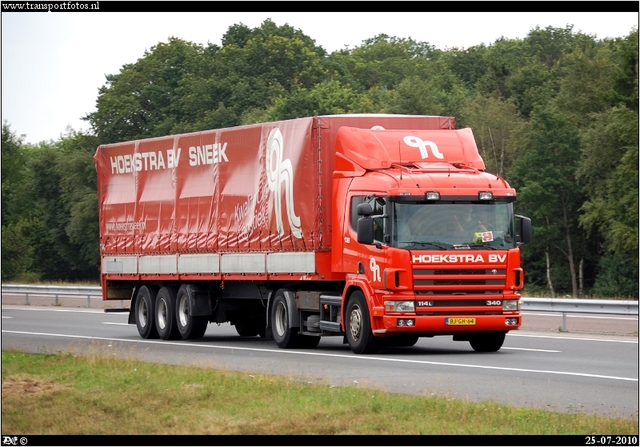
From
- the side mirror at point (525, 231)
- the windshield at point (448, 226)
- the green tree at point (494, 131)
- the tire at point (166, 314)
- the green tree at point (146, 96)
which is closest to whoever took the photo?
the windshield at point (448, 226)

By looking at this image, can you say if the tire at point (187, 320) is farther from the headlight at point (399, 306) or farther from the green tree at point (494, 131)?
the green tree at point (494, 131)

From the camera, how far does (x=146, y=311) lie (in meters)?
27.7

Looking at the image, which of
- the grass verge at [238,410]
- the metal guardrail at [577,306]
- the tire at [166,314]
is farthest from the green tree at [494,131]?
the grass verge at [238,410]

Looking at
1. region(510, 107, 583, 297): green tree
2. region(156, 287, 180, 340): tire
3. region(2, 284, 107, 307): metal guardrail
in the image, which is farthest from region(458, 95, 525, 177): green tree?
region(156, 287, 180, 340): tire

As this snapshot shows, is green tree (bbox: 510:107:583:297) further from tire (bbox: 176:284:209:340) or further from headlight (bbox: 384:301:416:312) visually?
headlight (bbox: 384:301:416:312)

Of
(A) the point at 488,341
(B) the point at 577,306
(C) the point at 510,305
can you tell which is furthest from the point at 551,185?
(C) the point at 510,305

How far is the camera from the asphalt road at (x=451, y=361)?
48.9 ft

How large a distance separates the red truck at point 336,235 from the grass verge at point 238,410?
15.0 feet

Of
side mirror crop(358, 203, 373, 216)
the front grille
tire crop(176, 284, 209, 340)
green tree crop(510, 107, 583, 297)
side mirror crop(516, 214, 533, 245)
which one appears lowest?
tire crop(176, 284, 209, 340)

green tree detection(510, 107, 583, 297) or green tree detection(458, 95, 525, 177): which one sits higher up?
green tree detection(458, 95, 525, 177)

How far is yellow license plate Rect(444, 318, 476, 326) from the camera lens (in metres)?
20.1

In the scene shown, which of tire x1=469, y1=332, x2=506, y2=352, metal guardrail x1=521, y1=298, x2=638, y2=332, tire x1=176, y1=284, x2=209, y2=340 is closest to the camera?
tire x1=469, y1=332, x2=506, y2=352

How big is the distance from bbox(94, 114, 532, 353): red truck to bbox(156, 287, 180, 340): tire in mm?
27

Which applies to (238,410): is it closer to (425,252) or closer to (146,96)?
(425,252)
